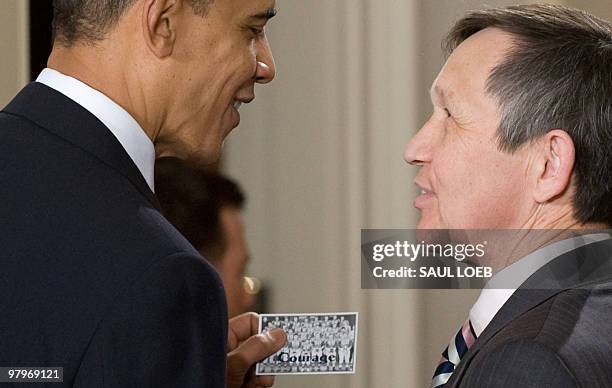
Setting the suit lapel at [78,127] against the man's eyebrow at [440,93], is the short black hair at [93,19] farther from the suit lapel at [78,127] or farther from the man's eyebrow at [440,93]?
the man's eyebrow at [440,93]

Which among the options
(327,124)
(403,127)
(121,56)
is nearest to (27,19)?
(327,124)

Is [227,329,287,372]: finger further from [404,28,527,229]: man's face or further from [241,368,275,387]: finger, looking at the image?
[404,28,527,229]: man's face

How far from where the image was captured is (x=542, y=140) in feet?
3.36

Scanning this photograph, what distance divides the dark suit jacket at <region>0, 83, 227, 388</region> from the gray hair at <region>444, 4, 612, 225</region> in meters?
0.36

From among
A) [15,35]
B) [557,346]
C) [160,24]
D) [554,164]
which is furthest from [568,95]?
[15,35]

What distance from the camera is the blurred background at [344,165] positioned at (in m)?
1.57

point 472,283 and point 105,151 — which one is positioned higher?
point 105,151

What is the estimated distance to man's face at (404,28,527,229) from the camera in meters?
1.04

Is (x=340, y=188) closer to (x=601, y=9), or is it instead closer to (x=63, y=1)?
(x=601, y=9)

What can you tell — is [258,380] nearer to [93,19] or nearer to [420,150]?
[420,150]

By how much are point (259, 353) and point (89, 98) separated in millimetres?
578

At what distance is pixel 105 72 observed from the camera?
3.21 ft

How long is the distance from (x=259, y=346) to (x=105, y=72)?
57 centimetres

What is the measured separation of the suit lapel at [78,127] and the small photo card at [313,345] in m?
0.56
